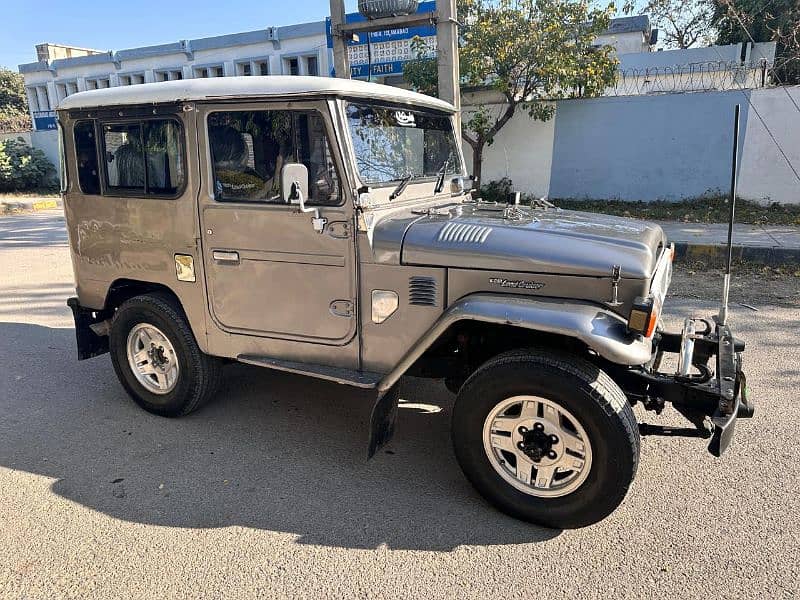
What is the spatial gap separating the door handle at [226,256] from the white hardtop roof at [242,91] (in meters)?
0.90

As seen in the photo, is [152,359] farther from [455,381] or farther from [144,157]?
[455,381]

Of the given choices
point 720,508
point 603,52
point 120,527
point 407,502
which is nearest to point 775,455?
point 720,508

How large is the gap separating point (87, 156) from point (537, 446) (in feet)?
11.5

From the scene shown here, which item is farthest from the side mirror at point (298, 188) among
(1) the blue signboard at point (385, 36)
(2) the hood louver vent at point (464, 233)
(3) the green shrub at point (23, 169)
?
(3) the green shrub at point (23, 169)

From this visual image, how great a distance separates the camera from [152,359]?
4.24 m

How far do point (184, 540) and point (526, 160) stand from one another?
12.3 metres

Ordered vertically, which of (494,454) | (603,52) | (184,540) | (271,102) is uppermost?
(603,52)

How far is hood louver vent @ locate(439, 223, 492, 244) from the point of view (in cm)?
312

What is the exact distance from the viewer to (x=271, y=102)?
336 centimetres

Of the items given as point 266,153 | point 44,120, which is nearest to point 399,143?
point 266,153

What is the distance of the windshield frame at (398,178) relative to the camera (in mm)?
3289

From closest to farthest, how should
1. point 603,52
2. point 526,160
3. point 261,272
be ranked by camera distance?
point 261,272 < point 603,52 < point 526,160

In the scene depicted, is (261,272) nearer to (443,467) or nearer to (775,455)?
(443,467)

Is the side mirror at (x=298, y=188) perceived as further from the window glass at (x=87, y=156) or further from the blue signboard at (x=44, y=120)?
the blue signboard at (x=44, y=120)
